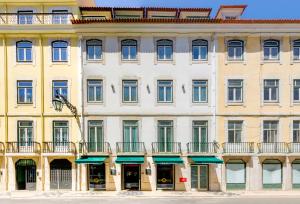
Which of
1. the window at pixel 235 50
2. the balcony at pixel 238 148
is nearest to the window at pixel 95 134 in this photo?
the balcony at pixel 238 148

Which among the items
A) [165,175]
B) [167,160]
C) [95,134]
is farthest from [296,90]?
[95,134]

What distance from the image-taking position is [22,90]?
21406mm

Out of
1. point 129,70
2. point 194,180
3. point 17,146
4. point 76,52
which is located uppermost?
point 76,52

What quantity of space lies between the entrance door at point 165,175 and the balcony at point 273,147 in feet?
23.3

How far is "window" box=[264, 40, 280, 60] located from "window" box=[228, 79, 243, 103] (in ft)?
9.71

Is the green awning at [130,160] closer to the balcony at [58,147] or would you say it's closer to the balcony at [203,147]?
the balcony at [58,147]

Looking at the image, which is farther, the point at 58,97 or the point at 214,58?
the point at 214,58

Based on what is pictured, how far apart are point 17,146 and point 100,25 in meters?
11.4

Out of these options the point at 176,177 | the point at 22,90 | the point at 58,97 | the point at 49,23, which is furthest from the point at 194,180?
the point at 49,23

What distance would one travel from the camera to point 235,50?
21562mm

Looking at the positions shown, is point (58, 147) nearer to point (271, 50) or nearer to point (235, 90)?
point (235, 90)

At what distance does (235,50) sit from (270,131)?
698cm

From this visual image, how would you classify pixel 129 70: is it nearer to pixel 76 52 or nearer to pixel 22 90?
pixel 76 52

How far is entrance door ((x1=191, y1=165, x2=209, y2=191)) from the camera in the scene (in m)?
21.4
